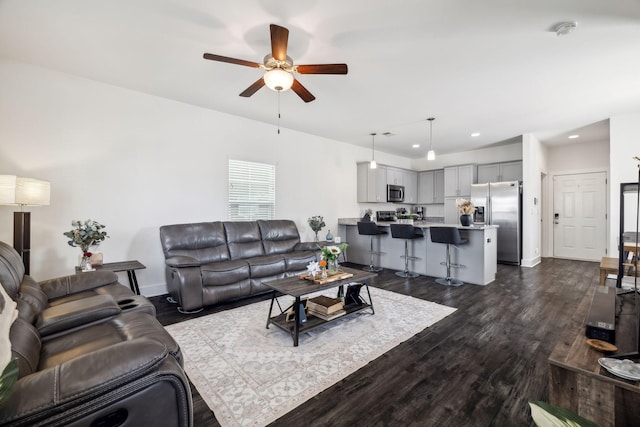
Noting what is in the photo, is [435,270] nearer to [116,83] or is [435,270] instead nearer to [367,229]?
[367,229]

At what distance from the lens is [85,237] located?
306cm

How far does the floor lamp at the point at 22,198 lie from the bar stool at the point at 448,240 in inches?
194

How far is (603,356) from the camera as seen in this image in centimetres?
130

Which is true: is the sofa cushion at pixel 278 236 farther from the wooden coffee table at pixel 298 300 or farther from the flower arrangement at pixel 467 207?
the flower arrangement at pixel 467 207

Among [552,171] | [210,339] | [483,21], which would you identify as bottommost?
[210,339]

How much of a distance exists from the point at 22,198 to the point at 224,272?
1.99 metres

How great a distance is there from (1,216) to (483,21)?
4.97m

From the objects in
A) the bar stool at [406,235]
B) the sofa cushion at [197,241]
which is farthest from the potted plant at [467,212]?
the sofa cushion at [197,241]

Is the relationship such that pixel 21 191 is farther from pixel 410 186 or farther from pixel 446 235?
pixel 410 186

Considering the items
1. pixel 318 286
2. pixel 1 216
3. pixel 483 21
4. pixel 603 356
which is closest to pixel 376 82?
pixel 483 21

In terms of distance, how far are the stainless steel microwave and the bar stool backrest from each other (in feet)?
8.70

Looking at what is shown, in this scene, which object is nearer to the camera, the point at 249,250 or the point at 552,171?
the point at 249,250

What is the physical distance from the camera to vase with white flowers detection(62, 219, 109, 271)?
3016mm

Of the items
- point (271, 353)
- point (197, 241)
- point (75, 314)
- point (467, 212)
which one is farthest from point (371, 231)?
point (75, 314)
